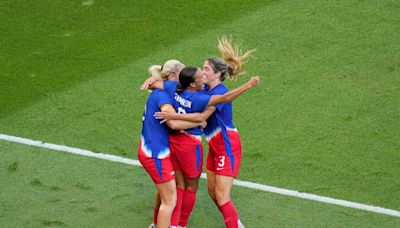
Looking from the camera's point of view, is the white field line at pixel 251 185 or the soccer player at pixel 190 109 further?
the white field line at pixel 251 185

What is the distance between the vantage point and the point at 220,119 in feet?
30.9

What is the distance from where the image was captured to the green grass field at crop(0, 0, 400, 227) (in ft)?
34.1

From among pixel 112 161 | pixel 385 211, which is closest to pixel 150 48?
pixel 112 161

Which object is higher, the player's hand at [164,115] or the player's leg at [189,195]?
the player's hand at [164,115]

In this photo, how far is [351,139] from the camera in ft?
38.4

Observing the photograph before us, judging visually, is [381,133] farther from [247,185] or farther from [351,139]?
[247,185]

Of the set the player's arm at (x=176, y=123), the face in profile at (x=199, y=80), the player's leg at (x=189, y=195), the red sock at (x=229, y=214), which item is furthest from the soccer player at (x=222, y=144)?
the player's arm at (x=176, y=123)

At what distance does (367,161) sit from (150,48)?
430cm

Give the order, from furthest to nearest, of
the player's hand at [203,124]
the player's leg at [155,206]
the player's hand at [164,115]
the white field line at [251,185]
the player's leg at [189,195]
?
the white field line at [251,185]
the player's leg at [155,206]
the player's leg at [189,195]
the player's hand at [203,124]
the player's hand at [164,115]

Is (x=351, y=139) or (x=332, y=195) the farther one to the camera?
(x=351, y=139)

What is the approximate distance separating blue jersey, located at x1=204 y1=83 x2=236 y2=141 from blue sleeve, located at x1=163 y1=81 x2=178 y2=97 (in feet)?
1.24

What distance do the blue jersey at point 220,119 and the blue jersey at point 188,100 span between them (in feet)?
0.73

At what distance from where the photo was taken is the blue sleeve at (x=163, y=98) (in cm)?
902

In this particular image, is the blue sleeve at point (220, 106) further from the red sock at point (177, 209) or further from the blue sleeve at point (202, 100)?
the red sock at point (177, 209)
